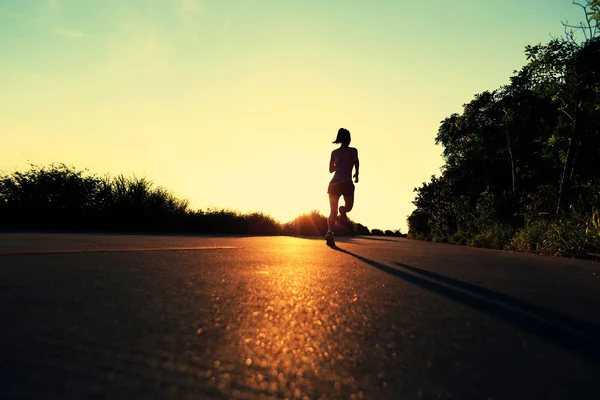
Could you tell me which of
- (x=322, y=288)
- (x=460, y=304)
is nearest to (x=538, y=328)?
(x=460, y=304)

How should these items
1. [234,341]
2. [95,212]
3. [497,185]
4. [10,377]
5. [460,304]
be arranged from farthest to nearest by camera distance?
[497,185] → [95,212] → [460,304] → [234,341] → [10,377]

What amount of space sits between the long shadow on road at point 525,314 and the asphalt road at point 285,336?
14mm

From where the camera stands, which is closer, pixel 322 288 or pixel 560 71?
pixel 322 288

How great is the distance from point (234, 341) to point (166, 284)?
1884mm

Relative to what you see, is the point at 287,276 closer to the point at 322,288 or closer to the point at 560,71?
the point at 322,288

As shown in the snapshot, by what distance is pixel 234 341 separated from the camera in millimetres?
2523

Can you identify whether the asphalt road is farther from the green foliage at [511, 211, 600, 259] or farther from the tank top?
the green foliage at [511, 211, 600, 259]

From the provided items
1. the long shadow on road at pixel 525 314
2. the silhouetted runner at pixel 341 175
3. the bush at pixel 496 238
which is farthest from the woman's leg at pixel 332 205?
the bush at pixel 496 238

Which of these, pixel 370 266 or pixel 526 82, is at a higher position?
pixel 526 82

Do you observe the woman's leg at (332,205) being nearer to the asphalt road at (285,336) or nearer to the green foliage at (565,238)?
the green foliage at (565,238)

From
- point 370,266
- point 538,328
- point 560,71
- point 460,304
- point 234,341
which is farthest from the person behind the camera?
point 560,71

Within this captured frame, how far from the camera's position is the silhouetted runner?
36.9ft

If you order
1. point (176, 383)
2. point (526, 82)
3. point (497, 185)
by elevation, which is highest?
point (526, 82)

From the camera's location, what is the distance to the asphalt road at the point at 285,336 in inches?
75.4
